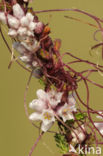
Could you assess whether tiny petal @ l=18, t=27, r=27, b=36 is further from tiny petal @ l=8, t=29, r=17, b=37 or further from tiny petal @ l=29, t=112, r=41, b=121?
tiny petal @ l=29, t=112, r=41, b=121

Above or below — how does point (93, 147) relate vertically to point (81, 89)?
above

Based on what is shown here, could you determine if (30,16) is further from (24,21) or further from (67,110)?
(67,110)

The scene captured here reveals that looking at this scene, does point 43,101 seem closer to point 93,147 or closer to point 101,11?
point 93,147

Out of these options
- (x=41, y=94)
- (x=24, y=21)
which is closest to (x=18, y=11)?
(x=24, y=21)

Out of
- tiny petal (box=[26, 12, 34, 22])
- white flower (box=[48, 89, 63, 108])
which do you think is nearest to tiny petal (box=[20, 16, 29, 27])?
tiny petal (box=[26, 12, 34, 22])

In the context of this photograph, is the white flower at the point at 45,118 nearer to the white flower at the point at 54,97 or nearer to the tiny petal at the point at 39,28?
the white flower at the point at 54,97

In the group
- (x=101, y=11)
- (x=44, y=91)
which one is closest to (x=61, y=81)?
(x=44, y=91)
